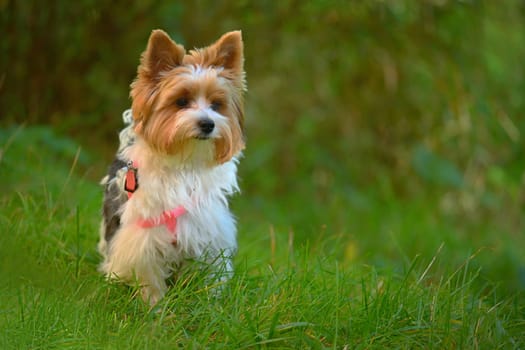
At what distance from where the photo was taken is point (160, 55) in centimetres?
416

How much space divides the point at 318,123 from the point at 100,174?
273 cm

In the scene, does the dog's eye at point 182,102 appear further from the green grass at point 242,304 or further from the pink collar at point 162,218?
the green grass at point 242,304

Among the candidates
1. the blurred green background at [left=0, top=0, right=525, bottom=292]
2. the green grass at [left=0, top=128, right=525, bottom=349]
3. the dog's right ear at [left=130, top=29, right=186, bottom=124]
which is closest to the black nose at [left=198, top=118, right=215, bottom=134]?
the dog's right ear at [left=130, top=29, right=186, bottom=124]

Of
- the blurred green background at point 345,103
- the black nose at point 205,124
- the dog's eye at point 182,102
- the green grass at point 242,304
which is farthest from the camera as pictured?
the blurred green background at point 345,103

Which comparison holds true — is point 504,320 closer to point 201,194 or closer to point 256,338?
point 256,338

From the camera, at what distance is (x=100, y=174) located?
6973 millimetres

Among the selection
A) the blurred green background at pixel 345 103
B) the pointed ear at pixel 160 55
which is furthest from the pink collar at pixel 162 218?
the blurred green background at pixel 345 103

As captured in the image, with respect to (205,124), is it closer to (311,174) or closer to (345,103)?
(311,174)

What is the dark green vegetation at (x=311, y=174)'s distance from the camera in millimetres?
3746

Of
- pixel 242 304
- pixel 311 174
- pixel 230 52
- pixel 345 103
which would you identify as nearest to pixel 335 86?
pixel 345 103

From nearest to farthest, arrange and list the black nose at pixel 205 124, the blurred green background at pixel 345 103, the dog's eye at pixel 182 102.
A: the black nose at pixel 205 124 → the dog's eye at pixel 182 102 → the blurred green background at pixel 345 103

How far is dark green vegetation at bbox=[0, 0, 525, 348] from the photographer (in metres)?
3.75

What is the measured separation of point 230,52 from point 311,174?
4.54m

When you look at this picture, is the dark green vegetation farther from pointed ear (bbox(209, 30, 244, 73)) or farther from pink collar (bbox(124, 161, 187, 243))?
pointed ear (bbox(209, 30, 244, 73))
